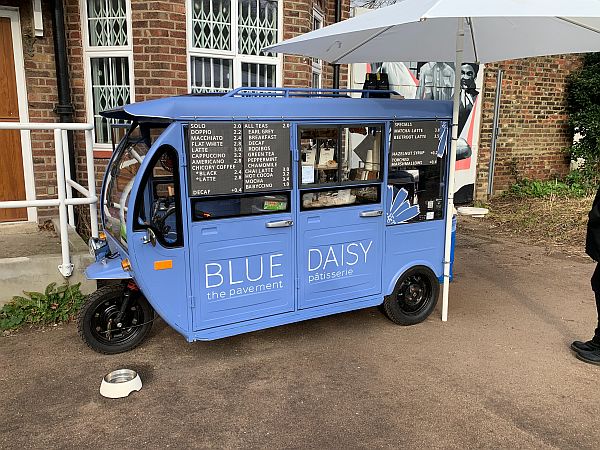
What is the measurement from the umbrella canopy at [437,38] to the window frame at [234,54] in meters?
1.59

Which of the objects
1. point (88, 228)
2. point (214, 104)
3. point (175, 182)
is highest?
point (214, 104)

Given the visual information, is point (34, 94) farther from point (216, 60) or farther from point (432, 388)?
point (432, 388)

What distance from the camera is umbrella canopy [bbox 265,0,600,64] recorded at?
4273mm

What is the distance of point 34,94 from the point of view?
6.23 metres

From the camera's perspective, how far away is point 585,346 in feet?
14.2

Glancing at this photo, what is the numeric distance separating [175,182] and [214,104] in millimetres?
605

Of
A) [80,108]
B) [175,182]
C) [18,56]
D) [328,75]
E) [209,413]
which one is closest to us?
[209,413]

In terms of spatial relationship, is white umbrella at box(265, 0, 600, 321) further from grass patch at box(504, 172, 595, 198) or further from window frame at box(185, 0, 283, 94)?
grass patch at box(504, 172, 595, 198)

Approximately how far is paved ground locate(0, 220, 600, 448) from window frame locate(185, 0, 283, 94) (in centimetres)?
345

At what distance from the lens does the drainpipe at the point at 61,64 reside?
609 centimetres

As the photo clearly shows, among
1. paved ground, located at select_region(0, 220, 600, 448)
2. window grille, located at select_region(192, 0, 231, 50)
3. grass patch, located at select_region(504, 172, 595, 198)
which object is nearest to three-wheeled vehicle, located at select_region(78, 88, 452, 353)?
paved ground, located at select_region(0, 220, 600, 448)

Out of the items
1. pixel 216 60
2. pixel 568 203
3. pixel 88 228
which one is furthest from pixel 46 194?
pixel 568 203

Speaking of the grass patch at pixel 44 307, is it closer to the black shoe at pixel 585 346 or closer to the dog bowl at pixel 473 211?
the black shoe at pixel 585 346

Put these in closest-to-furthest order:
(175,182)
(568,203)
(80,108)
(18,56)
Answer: (175,182) → (18,56) → (80,108) → (568,203)
